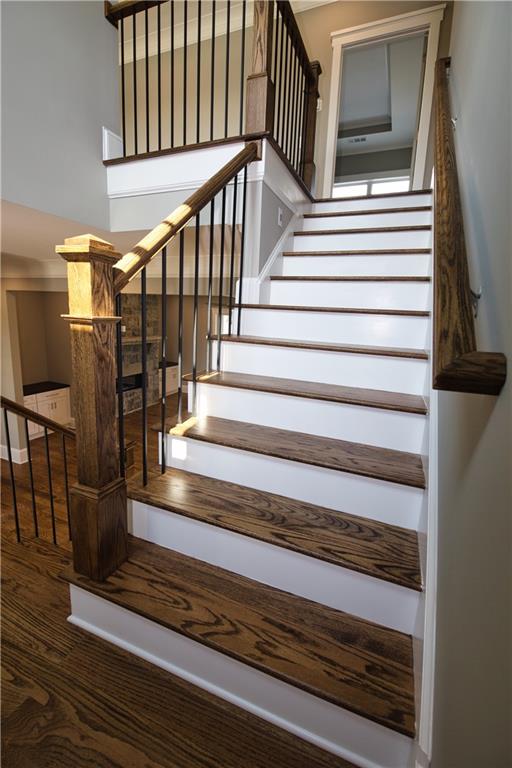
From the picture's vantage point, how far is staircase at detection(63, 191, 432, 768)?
3.05 ft

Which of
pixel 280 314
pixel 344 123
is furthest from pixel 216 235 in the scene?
pixel 344 123

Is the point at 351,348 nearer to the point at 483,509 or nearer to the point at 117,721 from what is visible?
the point at 483,509

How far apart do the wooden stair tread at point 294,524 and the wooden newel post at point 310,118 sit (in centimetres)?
278

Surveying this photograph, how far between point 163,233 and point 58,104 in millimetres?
1399

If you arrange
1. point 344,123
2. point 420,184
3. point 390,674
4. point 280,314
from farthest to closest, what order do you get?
point 344,123, point 420,184, point 280,314, point 390,674

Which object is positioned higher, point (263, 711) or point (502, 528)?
point (502, 528)

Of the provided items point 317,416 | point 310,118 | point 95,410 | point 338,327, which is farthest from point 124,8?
point 317,416

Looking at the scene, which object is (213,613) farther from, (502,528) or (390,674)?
(502,528)

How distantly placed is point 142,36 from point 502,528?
18.7ft

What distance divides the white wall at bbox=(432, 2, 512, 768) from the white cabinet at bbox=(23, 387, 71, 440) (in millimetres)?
6043

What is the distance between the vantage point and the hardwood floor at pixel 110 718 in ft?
3.10

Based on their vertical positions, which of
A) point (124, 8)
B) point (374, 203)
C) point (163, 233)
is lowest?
point (163, 233)

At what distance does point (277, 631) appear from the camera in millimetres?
1008

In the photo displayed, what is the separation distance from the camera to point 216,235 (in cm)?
257
